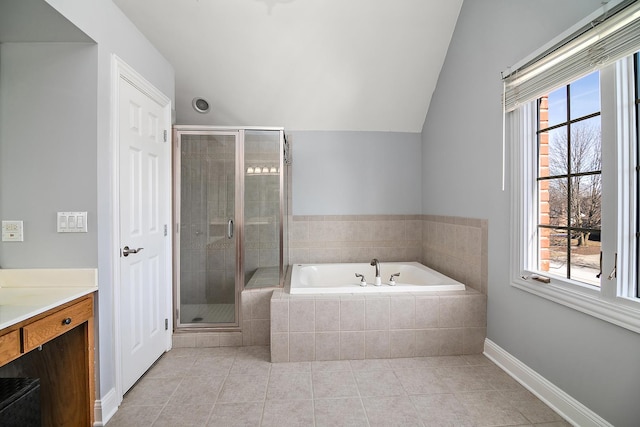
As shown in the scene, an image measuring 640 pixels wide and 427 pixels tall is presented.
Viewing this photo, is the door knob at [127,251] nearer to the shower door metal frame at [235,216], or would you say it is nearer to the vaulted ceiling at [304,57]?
the shower door metal frame at [235,216]

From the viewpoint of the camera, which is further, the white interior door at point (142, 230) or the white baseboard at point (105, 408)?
the white interior door at point (142, 230)

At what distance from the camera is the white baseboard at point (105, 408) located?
1.75 m

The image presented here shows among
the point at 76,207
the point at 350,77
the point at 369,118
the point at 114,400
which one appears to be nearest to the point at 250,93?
the point at 350,77

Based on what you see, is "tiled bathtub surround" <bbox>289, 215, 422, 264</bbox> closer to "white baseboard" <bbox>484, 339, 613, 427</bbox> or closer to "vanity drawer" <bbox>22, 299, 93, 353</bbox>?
"white baseboard" <bbox>484, 339, 613, 427</bbox>

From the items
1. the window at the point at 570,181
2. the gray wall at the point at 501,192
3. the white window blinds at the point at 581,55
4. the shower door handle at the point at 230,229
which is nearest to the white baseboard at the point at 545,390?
the gray wall at the point at 501,192

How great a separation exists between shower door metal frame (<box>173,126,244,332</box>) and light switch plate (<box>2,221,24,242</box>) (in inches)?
43.8

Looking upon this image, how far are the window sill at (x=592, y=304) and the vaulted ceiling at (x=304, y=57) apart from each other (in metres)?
2.21

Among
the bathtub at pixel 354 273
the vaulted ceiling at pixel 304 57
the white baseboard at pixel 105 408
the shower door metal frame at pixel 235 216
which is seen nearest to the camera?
the white baseboard at pixel 105 408

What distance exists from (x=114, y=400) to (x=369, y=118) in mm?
3256

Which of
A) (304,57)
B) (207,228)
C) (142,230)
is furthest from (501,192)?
(142,230)

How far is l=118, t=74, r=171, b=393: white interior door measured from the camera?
1998 millimetres

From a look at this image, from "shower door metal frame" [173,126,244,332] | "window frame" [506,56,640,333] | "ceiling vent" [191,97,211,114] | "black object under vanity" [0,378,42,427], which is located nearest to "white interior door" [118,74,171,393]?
"shower door metal frame" [173,126,244,332]

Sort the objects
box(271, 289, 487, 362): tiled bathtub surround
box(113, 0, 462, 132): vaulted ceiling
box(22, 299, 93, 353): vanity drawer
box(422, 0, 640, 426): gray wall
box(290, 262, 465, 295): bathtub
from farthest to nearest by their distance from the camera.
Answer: box(290, 262, 465, 295): bathtub, box(113, 0, 462, 132): vaulted ceiling, box(271, 289, 487, 362): tiled bathtub surround, box(422, 0, 640, 426): gray wall, box(22, 299, 93, 353): vanity drawer

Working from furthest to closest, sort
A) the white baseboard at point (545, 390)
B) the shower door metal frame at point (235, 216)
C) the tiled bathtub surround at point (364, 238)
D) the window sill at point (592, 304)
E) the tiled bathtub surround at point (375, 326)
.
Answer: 1. the tiled bathtub surround at point (364, 238)
2. the shower door metal frame at point (235, 216)
3. the tiled bathtub surround at point (375, 326)
4. the white baseboard at point (545, 390)
5. the window sill at point (592, 304)
